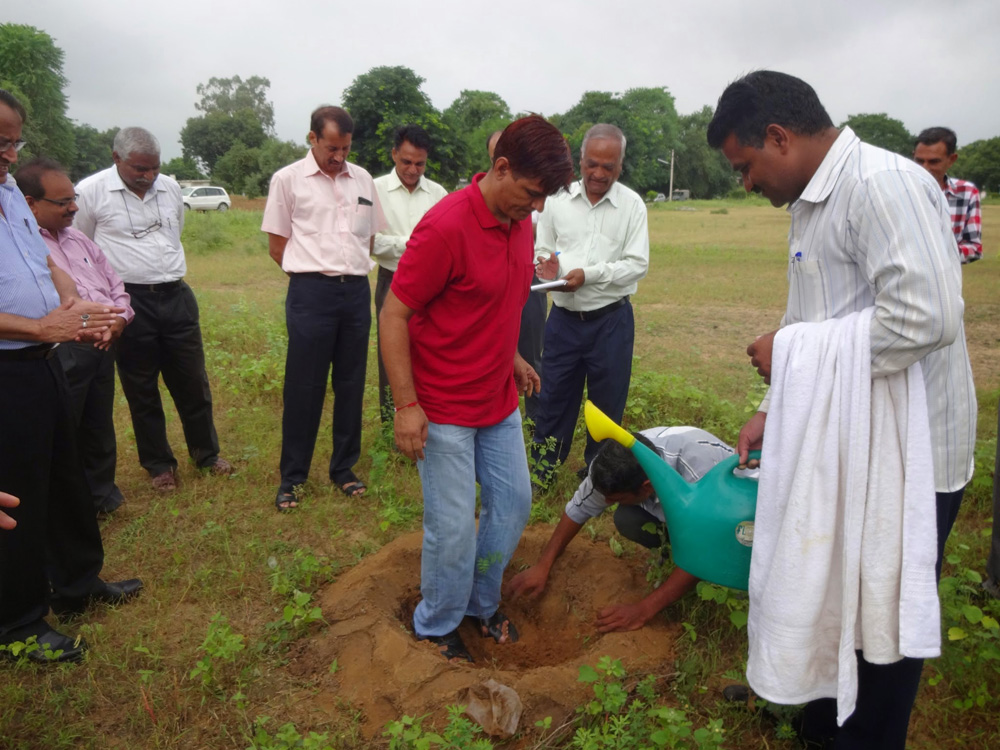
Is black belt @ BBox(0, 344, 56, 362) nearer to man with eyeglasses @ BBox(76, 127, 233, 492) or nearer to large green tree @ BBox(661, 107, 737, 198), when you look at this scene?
man with eyeglasses @ BBox(76, 127, 233, 492)

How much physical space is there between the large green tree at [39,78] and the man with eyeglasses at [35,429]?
1438 inches

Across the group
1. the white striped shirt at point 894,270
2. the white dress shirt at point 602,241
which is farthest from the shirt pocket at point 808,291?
the white dress shirt at point 602,241

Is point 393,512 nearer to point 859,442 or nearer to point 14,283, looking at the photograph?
point 14,283

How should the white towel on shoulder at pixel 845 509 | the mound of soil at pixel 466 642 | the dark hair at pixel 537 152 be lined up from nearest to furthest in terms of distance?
the white towel on shoulder at pixel 845 509 → the dark hair at pixel 537 152 → the mound of soil at pixel 466 642

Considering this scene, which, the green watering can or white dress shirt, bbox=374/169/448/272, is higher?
white dress shirt, bbox=374/169/448/272

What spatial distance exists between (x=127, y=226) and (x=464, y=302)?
2.58 metres

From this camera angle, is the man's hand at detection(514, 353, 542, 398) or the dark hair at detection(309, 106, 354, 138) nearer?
the man's hand at detection(514, 353, 542, 398)

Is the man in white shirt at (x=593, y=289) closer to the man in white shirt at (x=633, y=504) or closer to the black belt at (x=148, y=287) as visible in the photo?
the man in white shirt at (x=633, y=504)

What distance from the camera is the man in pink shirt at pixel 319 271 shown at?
12.5 ft

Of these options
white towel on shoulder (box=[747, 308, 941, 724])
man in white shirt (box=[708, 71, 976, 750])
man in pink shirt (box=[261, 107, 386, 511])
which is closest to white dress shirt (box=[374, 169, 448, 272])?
man in pink shirt (box=[261, 107, 386, 511])

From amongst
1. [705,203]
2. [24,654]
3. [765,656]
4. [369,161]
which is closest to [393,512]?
[24,654]

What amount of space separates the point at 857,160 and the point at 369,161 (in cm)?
1615

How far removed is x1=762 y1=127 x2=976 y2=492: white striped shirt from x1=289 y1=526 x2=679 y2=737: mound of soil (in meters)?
1.38

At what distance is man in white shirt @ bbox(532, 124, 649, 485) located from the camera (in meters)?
3.87
